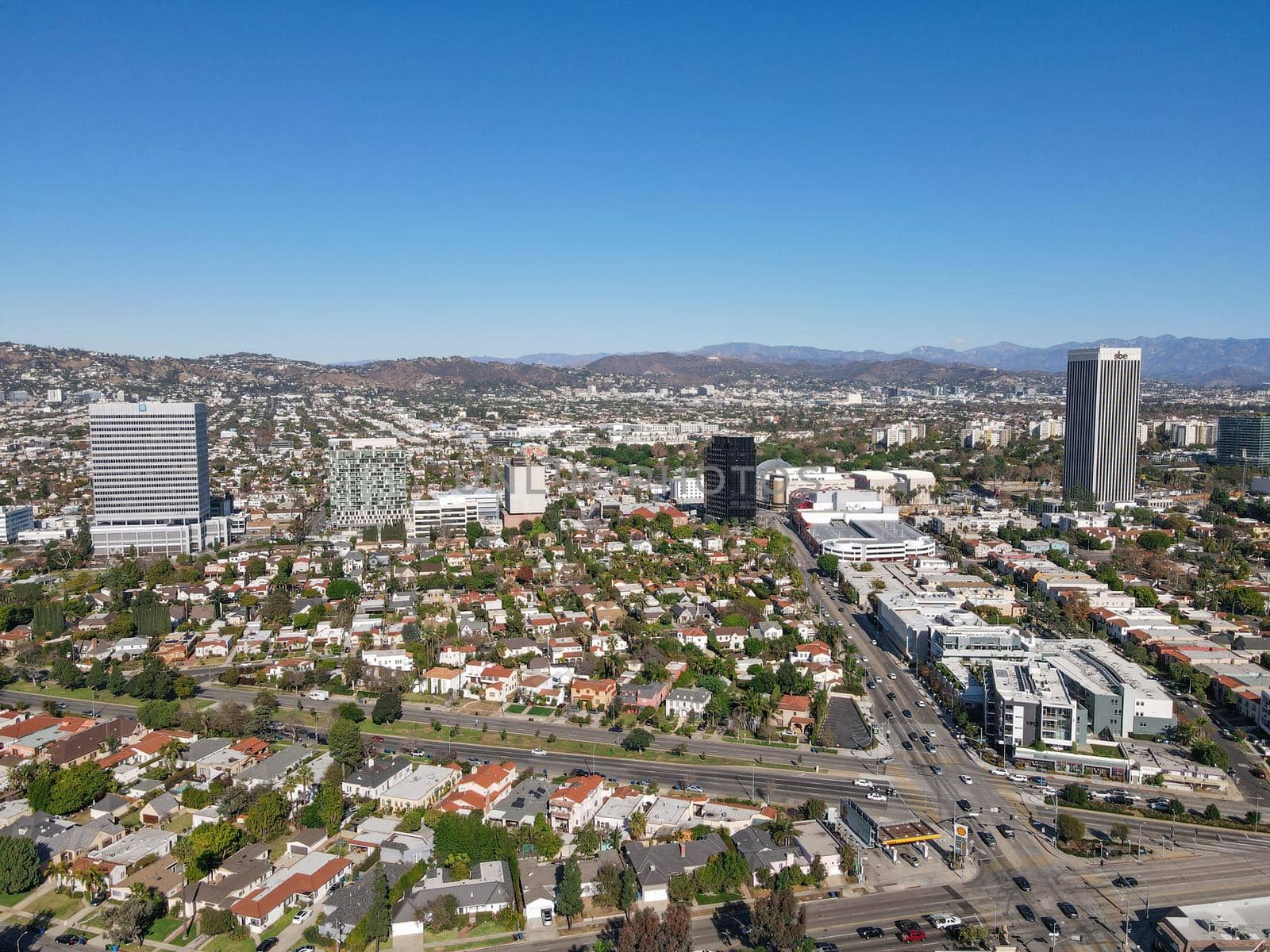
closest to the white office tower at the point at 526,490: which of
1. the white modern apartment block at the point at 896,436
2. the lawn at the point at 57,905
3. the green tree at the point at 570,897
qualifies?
the lawn at the point at 57,905

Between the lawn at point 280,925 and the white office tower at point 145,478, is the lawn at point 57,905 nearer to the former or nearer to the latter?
the lawn at point 280,925

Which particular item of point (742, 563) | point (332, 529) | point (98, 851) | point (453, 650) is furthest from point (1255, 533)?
point (98, 851)

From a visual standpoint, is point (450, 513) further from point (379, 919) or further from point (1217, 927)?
point (1217, 927)

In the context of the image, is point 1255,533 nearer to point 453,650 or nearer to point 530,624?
point 530,624

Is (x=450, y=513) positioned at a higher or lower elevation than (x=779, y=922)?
higher

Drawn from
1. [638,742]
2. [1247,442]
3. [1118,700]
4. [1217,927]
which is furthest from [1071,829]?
[1247,442]

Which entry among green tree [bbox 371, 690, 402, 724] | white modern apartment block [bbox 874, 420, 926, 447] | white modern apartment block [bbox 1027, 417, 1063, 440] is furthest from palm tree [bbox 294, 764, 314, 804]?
white modern apartment block [bbox 1027, 417, 1063, 440]
